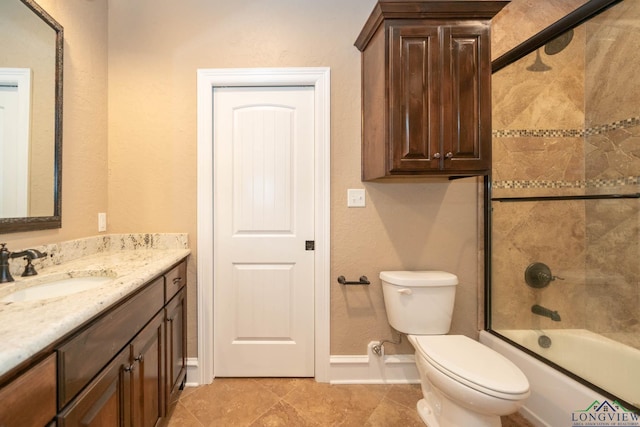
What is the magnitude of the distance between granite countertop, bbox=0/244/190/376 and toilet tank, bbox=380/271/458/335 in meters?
1.30

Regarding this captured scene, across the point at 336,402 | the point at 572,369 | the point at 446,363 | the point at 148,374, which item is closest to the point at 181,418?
the point at 148,374

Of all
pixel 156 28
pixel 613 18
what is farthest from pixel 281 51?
pixel 613 18

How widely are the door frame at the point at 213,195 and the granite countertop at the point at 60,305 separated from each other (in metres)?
0.42

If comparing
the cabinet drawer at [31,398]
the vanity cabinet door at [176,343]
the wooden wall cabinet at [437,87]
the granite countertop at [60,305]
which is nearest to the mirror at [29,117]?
the granite countertop at [60,305]

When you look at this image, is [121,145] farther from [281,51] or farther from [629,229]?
[629,229]

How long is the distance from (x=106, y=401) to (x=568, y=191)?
2739 millimetres

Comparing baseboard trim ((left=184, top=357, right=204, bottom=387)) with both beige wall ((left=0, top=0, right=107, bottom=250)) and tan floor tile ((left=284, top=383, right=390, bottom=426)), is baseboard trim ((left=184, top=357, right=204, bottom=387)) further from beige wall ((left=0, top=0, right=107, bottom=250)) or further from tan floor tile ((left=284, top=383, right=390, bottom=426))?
beige wall ((left=0, top=0, right=107, bottom=250))

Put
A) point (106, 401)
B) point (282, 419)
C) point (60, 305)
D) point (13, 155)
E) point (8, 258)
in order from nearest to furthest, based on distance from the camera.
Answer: point (60, 305) → point (106, 401) → point (8, 258) → point (13, 155) → point (282, 419)

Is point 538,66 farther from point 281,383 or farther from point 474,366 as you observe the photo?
point 281,383

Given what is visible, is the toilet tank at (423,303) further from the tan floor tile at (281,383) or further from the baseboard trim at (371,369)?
the tan floor tile at (281,383)

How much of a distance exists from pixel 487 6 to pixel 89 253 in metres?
2.52

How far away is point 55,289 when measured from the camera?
3.51ft

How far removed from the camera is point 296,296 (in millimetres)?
1737

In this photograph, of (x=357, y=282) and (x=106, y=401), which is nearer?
(x=106, y=401)
